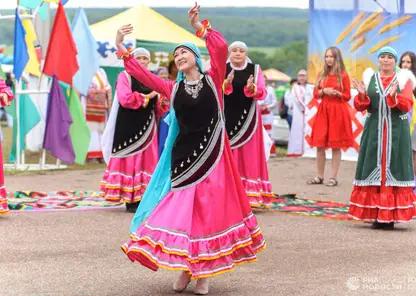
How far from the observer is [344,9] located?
637 inches

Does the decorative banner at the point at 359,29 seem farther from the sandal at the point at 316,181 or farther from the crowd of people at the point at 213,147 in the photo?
the sandal at the point at 316,181

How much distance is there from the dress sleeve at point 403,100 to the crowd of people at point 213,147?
0.01m

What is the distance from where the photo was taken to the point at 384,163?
8961 millimetres

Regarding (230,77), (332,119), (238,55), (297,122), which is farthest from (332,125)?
(297,122)

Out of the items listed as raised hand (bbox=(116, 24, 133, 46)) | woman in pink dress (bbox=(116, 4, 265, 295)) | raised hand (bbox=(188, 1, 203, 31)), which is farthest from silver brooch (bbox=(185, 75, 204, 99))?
raised hand (bbox=(116, 24, 133, 46))

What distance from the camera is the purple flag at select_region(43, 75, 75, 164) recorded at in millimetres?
13977

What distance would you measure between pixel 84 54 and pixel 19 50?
3.94 feet

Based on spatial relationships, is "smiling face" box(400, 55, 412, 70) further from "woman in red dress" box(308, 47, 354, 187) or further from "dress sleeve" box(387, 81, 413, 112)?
"dress sleeve" box(387, 81, 413, 112)

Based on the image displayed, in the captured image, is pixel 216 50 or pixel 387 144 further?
pixel 387 144

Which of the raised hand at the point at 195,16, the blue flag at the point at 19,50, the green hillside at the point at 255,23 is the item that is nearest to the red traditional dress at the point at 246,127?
the raised hand at the point at 195,16

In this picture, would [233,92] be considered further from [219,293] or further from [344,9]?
[344,9]

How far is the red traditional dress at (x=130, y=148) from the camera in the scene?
9891 mm

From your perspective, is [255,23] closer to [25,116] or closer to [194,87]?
[25,116]

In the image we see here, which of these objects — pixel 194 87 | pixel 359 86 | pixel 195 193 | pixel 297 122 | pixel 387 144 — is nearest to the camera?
pixel 195 193
